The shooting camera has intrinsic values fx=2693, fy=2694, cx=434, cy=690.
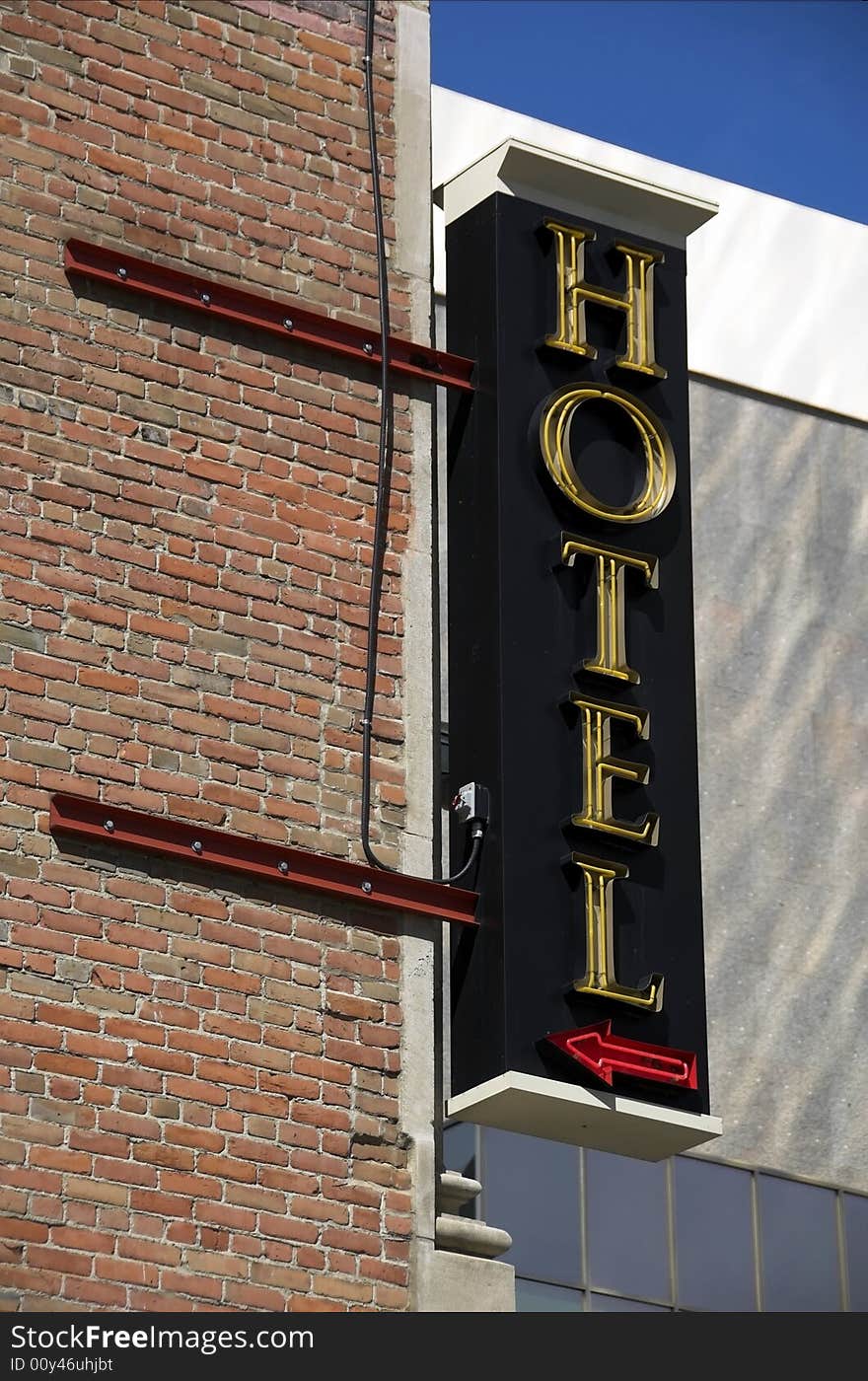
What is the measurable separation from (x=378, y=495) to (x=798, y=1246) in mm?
16896

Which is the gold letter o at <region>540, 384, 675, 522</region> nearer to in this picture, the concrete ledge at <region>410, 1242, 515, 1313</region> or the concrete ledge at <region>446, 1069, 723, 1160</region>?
the concrete ledge at <region>446, 1069, 723, 1160</region>

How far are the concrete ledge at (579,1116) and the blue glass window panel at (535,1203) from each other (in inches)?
507

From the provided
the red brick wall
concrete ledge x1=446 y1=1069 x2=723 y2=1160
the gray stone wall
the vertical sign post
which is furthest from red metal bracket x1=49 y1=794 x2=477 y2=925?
the gray stone wall

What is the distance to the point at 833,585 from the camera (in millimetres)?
29438

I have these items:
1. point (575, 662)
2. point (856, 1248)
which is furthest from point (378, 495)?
point (856, 1248)

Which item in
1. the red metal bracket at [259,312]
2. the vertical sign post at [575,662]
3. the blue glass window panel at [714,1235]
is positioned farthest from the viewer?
the blue glass window panel at [714,1235]

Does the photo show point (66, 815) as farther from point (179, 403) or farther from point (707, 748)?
point (707, 748)

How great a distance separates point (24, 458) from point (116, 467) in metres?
0.42

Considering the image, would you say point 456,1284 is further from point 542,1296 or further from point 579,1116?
point 542,1296

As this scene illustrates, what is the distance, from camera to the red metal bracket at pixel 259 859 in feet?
35.4

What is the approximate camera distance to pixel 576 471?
12469 mm

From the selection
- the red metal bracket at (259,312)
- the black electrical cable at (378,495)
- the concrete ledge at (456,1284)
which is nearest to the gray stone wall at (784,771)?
the red metal bracket at (259,312)

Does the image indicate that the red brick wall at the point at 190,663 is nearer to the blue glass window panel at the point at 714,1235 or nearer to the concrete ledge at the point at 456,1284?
the concrete ledge at the point at 456,1284
